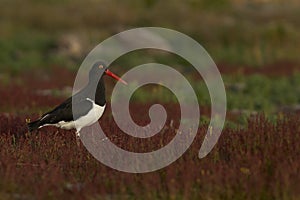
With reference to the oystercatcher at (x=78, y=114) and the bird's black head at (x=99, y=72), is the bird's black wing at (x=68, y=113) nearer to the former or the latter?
the oystercatcher at (x=78, y=114)

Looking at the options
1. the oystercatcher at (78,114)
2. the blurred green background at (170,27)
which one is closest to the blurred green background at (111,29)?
the blurred green background at (170,27)

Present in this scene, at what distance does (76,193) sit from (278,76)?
1572cm

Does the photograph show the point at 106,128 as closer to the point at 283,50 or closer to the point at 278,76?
the point at 278,76

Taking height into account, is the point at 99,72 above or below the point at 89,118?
above

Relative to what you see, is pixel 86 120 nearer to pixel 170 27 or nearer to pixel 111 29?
pixel 170 27

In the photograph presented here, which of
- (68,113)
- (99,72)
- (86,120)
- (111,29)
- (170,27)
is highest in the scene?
(111,29)

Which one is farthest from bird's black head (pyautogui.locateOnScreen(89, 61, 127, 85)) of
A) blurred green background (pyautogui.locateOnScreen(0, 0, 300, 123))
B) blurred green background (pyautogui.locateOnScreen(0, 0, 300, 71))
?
blurred green background (pyautogui.locateOnScreen(0, 0, 300, 71))

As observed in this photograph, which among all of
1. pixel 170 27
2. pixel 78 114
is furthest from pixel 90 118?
pixel 170 27

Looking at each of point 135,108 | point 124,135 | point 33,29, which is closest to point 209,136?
point 124,135

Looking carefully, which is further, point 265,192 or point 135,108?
point 135,108

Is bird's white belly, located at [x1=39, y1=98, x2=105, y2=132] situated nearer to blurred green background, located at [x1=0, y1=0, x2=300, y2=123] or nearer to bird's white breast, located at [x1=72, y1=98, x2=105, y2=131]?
bird's white breast, located at [x1=72, y1=98, x2=105, y2=131]

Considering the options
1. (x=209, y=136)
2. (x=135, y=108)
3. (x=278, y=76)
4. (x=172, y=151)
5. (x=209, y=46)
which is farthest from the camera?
(x=209, y=46)

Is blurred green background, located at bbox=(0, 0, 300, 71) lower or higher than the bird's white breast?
higher

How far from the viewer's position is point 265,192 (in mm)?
5656
